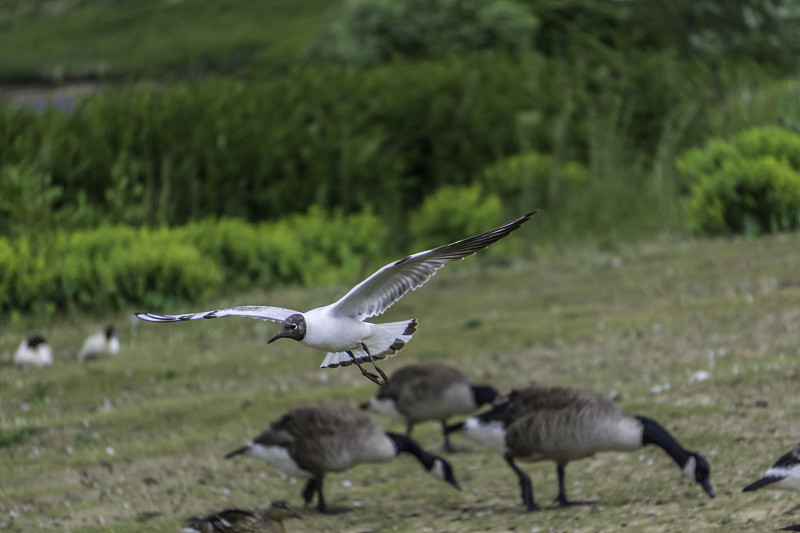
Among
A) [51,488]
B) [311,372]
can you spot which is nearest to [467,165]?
[311,372]

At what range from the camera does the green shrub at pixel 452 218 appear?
639 inches

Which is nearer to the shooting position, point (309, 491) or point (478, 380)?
point (309, 491)

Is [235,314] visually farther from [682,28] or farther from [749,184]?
[682,28]

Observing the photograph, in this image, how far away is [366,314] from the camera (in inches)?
211

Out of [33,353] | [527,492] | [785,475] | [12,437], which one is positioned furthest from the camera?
[33,353]

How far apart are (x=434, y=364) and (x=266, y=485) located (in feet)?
5.37

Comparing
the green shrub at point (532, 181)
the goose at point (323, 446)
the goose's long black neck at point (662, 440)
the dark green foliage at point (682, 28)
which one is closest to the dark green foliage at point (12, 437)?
the goose at point (323, 446)

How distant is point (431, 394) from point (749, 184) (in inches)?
309

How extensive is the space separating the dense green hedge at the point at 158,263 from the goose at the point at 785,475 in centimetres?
920

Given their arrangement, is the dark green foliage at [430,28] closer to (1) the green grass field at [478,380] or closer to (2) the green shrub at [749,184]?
(2) the green shrub at [749,184]

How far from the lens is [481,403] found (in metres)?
8.36

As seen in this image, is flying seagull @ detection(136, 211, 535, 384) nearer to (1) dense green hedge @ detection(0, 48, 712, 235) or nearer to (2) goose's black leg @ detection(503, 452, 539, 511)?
(2) goose's black leg @ detection(503, 452, 539, 511)

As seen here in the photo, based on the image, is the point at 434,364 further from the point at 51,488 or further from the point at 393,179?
the point at 393,179

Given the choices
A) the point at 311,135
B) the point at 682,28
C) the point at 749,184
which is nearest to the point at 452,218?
the point at 311,135
